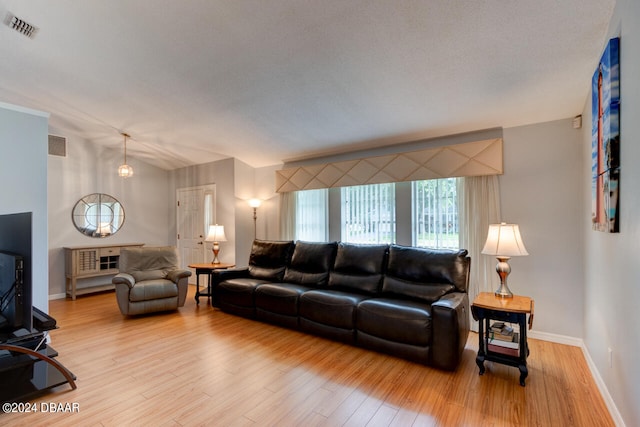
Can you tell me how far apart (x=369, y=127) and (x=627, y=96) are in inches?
92.1

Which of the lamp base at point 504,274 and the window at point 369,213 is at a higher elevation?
the window at point 369,213

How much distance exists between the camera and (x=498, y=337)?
2504 mm

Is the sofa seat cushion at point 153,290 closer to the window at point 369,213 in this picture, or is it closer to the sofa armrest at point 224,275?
the sofa armrest at point 224,275

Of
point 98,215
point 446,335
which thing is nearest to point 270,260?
point 446,335

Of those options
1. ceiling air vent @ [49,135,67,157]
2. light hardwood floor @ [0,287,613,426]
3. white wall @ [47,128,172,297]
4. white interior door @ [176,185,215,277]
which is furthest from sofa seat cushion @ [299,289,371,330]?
ceiling air vent @ [49,135,67,157]

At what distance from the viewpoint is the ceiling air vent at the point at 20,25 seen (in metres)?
2.45

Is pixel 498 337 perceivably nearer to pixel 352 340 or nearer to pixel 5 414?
pixel 352 340

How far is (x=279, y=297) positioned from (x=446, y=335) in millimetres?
1893

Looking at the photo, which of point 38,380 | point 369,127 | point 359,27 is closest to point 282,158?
point 369,127

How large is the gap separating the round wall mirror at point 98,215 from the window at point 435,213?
5.47m

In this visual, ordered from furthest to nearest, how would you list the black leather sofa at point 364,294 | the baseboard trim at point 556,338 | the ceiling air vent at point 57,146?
the ceiling air vent at point 57,146 < the baseboard trim at point 556,338 < the black leather sofa at point 364,294

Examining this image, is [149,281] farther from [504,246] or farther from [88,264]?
[504,246]

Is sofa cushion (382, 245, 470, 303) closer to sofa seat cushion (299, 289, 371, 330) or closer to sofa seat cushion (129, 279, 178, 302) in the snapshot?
sofa seat cushion (299, 289, 371, 330)

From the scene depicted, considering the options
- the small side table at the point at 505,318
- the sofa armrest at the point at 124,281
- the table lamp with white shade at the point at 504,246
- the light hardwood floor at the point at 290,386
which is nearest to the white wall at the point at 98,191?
the sofa armrest at the point at 124,281
